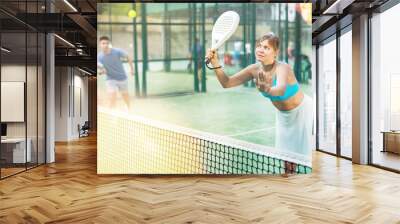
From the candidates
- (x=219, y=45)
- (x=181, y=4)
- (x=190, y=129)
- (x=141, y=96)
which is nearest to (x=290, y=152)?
(x=190, y=129)

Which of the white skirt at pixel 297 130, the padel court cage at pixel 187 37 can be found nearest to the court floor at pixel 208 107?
the padel court cage at pixel 187 37

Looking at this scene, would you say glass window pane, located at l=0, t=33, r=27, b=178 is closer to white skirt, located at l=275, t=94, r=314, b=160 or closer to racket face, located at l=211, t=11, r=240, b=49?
racket face, located at l=211, t=11, r=240, b=49

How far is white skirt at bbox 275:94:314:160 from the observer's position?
6.25 m

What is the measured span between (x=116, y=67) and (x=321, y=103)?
676cm

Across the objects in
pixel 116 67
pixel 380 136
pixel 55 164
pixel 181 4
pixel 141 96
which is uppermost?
pixel 181 4

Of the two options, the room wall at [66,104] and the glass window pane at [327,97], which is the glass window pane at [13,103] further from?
the room wall at [66,104]

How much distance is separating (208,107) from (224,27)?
4.41 feet

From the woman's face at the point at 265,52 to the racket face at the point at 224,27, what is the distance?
0.51m

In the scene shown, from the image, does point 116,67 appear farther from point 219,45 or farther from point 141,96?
point 219,45

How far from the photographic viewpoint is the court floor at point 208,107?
627cm

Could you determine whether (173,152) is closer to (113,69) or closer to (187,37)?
(113,69)

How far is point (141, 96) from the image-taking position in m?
6.27

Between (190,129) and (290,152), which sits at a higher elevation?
(190,129)

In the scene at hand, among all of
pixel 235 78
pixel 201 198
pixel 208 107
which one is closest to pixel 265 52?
pixel 235 78
